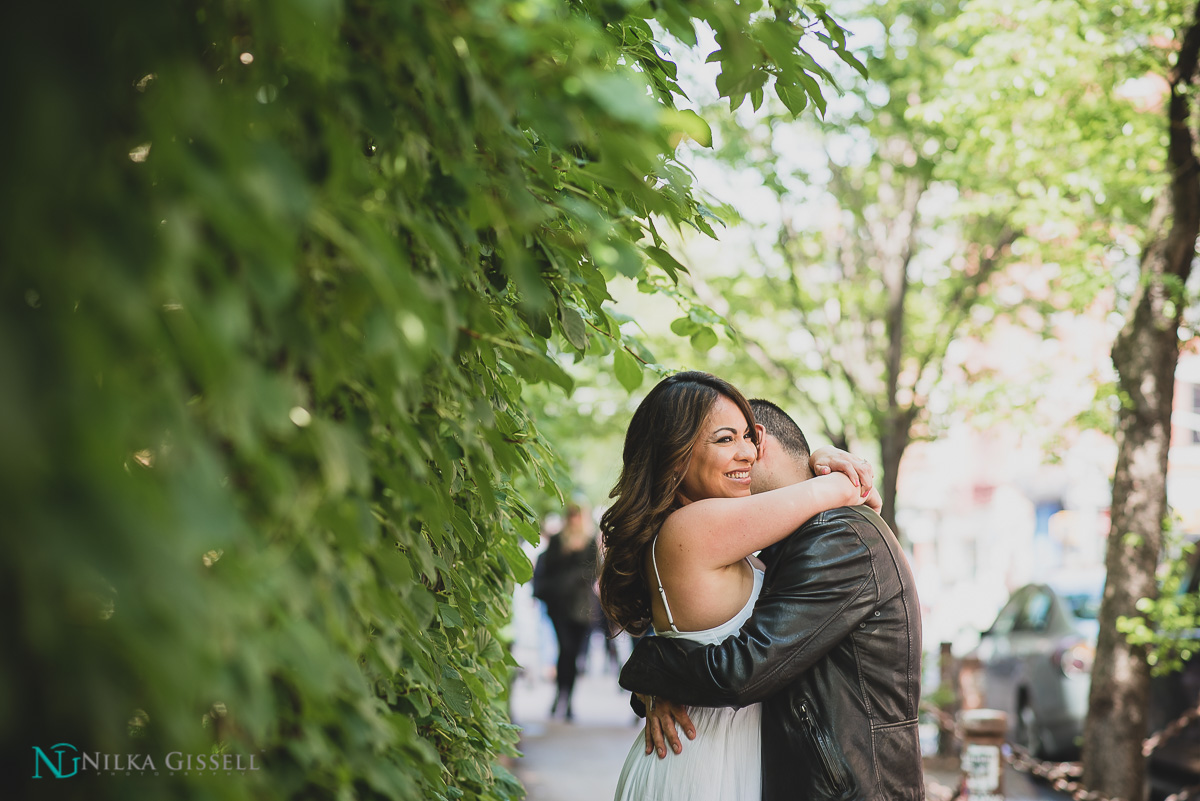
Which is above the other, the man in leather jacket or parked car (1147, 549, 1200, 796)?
the man in leather jacket

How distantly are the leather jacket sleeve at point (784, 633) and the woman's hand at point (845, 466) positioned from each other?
20 cm

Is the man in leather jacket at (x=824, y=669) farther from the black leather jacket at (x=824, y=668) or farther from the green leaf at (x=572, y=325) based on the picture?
the green leaf at (x=572, y=325)

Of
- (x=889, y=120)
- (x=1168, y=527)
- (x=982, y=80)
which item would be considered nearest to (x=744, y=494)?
(x=1168, y=527)

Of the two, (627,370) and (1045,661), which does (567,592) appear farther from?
(627,370)

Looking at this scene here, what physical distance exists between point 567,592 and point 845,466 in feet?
29.1

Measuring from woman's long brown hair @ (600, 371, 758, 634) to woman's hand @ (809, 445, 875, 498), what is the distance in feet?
0.80

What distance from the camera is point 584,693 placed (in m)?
15.1

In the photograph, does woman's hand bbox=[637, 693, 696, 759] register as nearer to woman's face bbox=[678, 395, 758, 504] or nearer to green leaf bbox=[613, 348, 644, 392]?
woman's face bbox=[678, 395, 758, 504]

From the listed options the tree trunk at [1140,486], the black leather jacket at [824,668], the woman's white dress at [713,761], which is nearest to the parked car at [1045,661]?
the tree trunk at [1140,486]

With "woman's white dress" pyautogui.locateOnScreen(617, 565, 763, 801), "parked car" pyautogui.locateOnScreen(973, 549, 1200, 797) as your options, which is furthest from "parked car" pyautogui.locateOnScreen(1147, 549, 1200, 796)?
"woman's white dress" pyautogui.locateOnScreen(617, 565, 763, 801)

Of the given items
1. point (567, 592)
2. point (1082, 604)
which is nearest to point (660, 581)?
point (567, 592)

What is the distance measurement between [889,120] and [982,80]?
3.54 metres

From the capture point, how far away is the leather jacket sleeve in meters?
2.68

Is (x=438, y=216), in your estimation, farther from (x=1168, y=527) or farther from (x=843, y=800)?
(x=1168, y=527)
